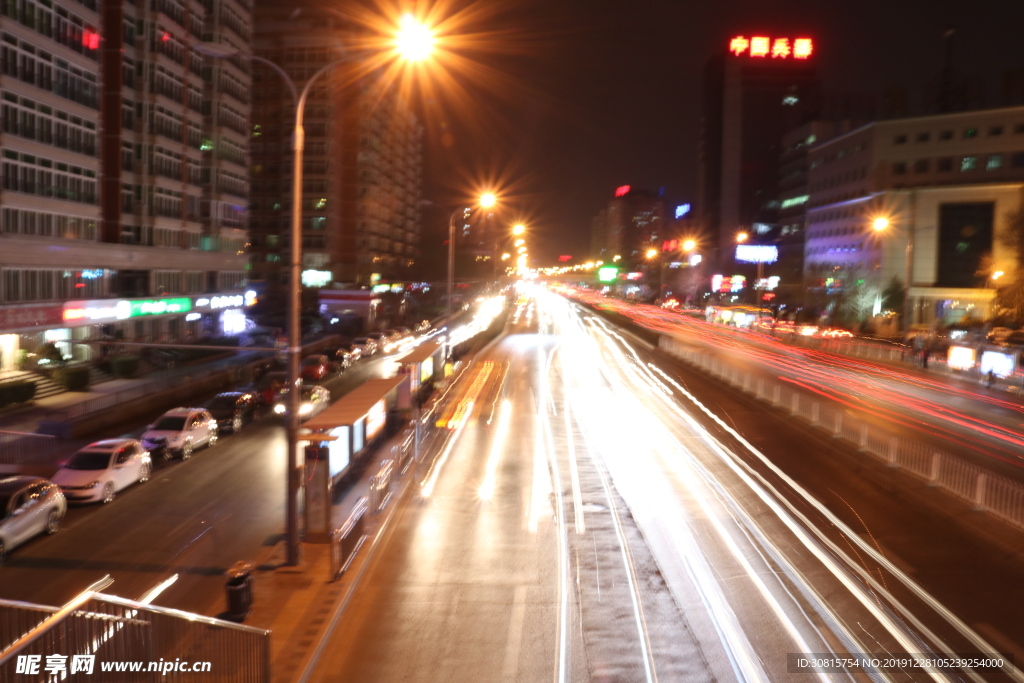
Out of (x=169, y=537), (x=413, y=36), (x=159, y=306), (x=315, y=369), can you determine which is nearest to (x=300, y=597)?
(x=169, y=537)

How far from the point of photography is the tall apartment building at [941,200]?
7481cm

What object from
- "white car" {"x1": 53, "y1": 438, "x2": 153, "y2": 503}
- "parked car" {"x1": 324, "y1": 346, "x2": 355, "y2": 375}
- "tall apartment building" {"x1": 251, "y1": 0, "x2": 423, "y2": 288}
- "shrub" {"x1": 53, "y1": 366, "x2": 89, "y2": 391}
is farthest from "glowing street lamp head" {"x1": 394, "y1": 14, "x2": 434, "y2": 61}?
"tall apartment building" {"x1": 251, "y1": 0, "x2": 423, "y2": 288}

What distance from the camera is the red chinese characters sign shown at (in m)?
142

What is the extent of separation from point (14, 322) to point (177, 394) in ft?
22.5

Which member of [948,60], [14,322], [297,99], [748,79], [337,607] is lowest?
[337,607]

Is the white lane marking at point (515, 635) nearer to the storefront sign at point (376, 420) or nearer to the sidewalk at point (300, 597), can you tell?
the sidewalk at point (300, 597)

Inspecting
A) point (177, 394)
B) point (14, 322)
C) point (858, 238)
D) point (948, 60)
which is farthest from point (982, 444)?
point (948, 60)

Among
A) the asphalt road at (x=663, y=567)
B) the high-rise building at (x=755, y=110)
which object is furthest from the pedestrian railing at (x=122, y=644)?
the high-rise building at (x=755, y=110)

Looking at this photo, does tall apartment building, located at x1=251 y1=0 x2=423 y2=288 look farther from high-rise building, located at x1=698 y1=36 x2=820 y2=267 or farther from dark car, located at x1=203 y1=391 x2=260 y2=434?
high-rise building, located at x1=698 y1=36 x2=820 y2=267

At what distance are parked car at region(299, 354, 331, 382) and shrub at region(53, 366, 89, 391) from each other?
29.9ft

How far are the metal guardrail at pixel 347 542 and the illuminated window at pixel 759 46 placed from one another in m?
147

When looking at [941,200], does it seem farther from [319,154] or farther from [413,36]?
[413,36]

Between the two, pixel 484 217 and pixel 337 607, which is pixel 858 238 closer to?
pixel 484 217

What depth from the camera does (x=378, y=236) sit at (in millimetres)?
99312
